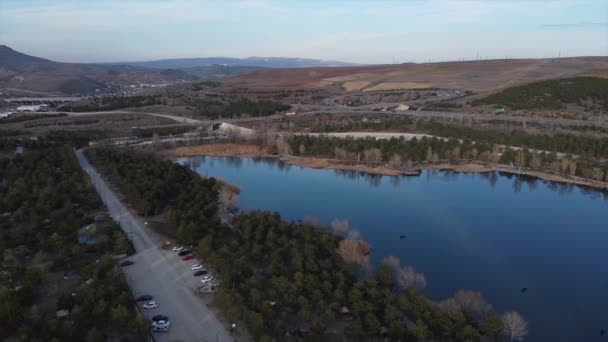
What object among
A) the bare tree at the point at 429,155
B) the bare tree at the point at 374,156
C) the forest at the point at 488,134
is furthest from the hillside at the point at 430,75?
the bare tree at the point at 374,156

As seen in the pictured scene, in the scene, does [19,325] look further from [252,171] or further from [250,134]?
[250,134]

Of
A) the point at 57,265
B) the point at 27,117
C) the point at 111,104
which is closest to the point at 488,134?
the point at 57,265

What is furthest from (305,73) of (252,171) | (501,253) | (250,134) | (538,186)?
(501,253)

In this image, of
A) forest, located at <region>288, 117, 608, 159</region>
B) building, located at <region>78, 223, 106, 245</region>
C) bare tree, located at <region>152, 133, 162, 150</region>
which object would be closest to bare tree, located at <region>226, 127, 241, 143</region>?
bare tree, located at <region>152, 133, 162, 150</region>

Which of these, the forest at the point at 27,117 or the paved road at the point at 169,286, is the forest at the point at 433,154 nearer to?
the paved road at the point at 169,286

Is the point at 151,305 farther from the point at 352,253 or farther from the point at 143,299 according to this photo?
the point at 352,253

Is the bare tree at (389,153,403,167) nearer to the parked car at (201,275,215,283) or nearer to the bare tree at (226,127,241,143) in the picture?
the bare tree at (226,127,241,143)
